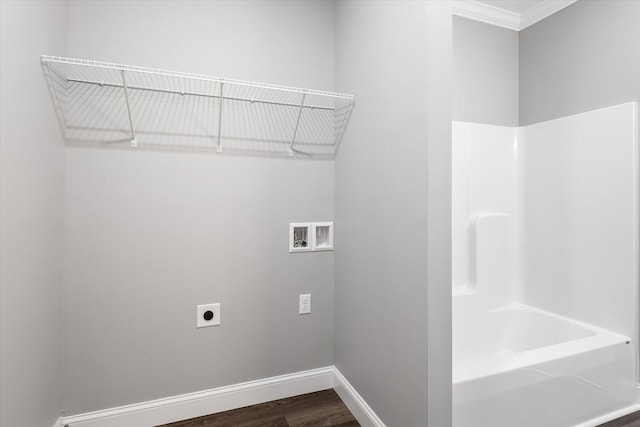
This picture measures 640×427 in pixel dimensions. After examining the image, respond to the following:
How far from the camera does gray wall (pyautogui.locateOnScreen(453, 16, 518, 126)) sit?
232 centimetres

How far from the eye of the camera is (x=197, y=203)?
169cm

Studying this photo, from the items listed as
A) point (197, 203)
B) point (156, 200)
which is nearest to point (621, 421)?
point (197, 203)

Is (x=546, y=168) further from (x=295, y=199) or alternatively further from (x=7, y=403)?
(x=7, y=403)

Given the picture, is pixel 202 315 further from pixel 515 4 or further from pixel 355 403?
pixel 515 4

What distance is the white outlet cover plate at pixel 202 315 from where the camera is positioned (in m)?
1.69

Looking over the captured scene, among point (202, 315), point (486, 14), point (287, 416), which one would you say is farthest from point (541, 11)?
point (287, 416)

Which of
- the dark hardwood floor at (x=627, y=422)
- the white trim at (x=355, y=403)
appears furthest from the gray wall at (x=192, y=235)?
the dark hardwood floor at (x=627, y=422)

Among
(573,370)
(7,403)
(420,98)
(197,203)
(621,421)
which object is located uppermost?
(420,98)

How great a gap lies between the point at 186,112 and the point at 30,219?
2.72 feet

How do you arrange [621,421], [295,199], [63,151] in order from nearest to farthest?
[63,151], [621,421], [295,199]

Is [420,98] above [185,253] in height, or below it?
above

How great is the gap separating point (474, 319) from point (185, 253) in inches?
77.4

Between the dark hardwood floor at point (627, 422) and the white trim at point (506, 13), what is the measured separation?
8.63ft

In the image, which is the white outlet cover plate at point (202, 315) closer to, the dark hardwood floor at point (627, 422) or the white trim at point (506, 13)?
the dark hardwood floor at point (627, 422)
